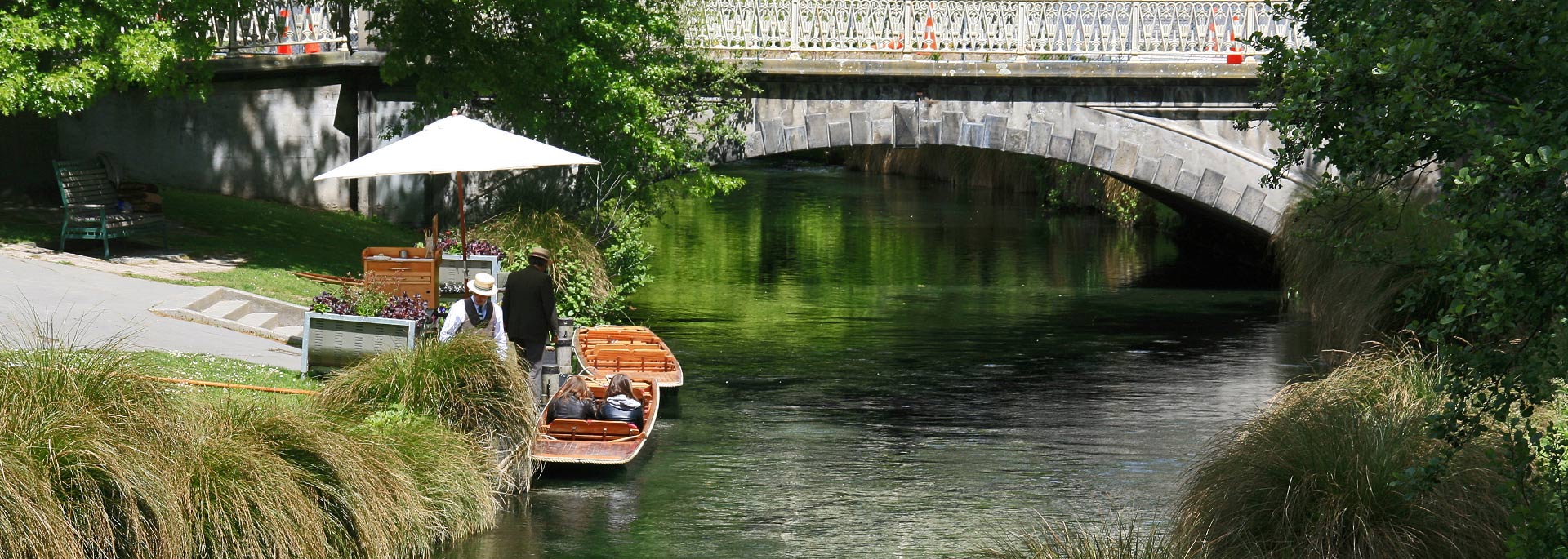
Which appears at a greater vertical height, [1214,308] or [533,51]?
[533,51]

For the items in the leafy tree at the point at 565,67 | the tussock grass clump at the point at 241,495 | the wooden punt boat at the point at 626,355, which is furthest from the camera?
the leafy tree at the point at 565,67

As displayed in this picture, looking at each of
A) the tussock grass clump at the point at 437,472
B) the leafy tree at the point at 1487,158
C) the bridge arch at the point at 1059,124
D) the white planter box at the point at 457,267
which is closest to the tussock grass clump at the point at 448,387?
the tussock grass clump at the point at 437,472

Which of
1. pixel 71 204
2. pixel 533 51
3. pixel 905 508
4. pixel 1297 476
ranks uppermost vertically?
pixel 533 51

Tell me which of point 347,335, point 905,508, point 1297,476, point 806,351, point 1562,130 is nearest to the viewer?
point 1562,130

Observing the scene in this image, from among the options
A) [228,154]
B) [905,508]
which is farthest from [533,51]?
[905,508]

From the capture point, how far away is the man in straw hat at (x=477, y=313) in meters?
12.5

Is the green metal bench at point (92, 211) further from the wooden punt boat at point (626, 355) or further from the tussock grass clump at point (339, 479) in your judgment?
the tussock grass clump at point (339, 479)

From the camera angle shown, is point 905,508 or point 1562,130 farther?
point 905,508

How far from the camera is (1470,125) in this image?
6.07 m

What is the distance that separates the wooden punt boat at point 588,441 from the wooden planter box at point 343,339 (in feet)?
4.61

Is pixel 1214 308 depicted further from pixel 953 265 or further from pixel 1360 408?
pixel 1360 408

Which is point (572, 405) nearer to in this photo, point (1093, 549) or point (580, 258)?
point (1093, 549)

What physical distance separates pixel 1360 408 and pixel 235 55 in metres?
17.7

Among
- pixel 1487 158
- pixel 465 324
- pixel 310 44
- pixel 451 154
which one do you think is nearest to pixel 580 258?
pixel 451 154
